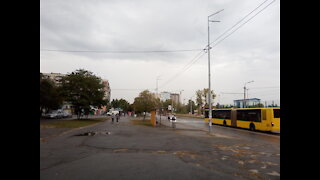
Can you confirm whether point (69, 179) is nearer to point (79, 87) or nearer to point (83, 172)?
point (83, 172)

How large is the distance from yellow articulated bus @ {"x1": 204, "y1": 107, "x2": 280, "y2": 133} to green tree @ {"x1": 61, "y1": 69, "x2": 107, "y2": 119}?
24083 millimetres

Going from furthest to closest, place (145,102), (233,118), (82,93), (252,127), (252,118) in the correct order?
(82,93), (145,102), (233,118), (252,127), (252,118)

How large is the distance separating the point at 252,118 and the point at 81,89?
99.0 ft

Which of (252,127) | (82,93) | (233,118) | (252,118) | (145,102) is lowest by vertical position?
(252,127)

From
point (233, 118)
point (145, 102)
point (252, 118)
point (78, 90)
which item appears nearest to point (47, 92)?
point (78, 90)

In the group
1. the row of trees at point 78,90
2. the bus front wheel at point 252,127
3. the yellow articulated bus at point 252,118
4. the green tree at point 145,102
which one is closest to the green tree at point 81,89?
the row of trees at point 78,90

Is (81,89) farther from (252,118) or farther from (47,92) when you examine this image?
(252,118)

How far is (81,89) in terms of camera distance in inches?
1399

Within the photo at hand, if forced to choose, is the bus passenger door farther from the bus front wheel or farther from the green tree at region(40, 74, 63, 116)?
the green tree at region(40, 74, 63, 116)
